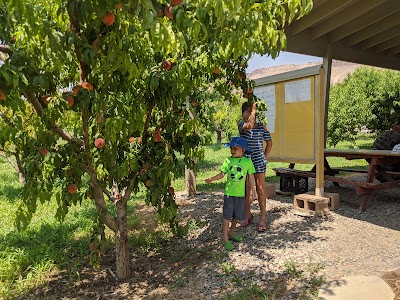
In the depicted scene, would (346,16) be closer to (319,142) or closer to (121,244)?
(319,142)

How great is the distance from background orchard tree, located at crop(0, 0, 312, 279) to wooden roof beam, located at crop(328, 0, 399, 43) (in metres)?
4.00

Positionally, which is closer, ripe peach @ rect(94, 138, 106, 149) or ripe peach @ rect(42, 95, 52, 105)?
ripe peach @ rect(42, 95, 52, 105)

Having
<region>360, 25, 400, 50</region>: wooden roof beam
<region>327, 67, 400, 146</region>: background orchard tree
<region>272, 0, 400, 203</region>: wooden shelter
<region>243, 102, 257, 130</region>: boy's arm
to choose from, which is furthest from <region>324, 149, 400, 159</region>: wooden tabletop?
<region>327, 67, 400, 146</region>: background orchard tree

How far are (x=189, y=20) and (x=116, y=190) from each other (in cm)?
246

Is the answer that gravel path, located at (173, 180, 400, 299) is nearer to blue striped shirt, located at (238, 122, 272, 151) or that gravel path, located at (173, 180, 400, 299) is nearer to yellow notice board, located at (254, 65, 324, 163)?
yellow notice board, located at (254, 65, 324, 163)

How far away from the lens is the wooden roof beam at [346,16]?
6.23 m

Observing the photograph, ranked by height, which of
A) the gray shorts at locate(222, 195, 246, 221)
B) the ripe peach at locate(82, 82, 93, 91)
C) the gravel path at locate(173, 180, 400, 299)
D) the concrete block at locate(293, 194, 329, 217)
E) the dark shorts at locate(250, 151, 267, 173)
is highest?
the ripe peach at locate(82, 82, 93, 91)

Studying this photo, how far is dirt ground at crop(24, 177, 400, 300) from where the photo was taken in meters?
3.56

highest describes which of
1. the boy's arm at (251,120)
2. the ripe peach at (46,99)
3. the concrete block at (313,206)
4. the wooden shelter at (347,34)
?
the wooden shelter at (347,34)

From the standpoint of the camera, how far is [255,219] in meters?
5.16

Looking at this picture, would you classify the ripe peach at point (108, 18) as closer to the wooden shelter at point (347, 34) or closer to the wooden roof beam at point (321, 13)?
the wooden shelter at point (347, 34)

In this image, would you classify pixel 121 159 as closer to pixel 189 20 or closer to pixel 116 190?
pixel 116 190

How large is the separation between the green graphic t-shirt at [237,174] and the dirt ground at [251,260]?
675 mm

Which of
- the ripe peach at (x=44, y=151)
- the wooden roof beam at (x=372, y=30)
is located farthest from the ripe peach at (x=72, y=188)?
the wooden roof beam at (x=372, y=30)
